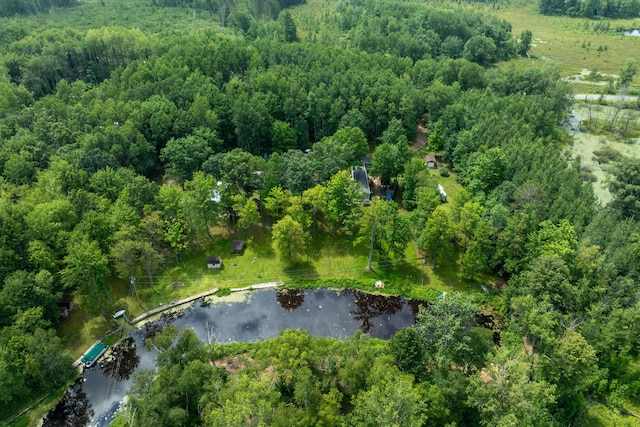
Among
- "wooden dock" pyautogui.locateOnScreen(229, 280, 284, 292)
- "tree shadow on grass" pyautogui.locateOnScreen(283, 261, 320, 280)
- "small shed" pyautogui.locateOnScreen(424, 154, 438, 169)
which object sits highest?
"small shed" pyautogui.locateOnScreen(424, 154, 438, 169)

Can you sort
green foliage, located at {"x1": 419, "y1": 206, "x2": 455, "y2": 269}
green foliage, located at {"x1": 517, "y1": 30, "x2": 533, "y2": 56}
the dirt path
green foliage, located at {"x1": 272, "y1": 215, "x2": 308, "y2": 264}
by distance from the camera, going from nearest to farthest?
green foliage, located at {"x1": 419, "y1": 206, "x2": 455, "y2": 269} → green foliage, located at {"x1": 272, "y1": 215, "x2": 308, "y2": 264} → the dirt path → green foliage, located at {"x1": 517, "y1": 30, "x2": 533, "y2": 56}

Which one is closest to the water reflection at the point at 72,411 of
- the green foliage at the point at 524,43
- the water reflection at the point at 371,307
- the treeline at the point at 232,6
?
the water reflection at the point at 371,307

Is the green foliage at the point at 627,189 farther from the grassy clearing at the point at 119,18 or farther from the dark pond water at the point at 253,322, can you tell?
the grassy clearing at the point at 119,18

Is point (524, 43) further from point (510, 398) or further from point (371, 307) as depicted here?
point (510, 398)

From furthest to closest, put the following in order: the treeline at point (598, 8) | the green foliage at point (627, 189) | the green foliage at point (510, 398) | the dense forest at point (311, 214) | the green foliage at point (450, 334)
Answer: the treeline at point (598, 8), the green foliage at point (627, 189), the green foliage at point (450, 334), the dense forest at point (311, 214), the green foliage at point (510, 398)

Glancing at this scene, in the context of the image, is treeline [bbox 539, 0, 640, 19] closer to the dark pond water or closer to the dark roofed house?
the dark roofed house

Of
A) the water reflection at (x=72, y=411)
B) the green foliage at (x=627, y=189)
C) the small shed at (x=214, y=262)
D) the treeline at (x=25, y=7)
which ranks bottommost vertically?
the water reflection at (x=72, y=411)

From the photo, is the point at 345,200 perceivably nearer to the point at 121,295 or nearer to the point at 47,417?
the point at 121,295

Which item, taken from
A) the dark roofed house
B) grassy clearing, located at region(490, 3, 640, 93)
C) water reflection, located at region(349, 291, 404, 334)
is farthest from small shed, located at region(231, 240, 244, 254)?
grassy clearing, located at region(490, 3, 640, 93)
